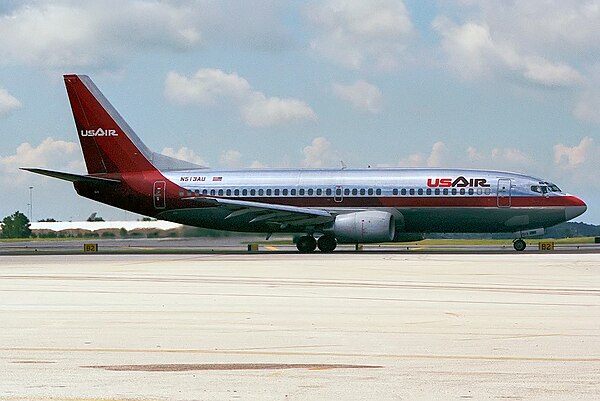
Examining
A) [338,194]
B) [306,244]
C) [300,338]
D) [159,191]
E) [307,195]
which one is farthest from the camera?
[159,191]

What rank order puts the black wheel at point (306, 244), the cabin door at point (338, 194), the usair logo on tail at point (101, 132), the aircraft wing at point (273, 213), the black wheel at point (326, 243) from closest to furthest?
the aircraft wing at point (273, 213), the cabin door at point (338, 194), the black wheel at point (326, 243), the black wheel at point (306, 244), the usair logo on tail at point (101, 132)

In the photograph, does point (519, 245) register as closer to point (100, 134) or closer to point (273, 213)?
point (273, 213)

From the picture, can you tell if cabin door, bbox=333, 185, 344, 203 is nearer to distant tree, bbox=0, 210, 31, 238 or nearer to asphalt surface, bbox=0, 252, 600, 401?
asphalt surface, bbox=0, 252, 600, 401

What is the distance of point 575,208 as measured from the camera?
157 feet

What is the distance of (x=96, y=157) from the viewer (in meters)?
53.3

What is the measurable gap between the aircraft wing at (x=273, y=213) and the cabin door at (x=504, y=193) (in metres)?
8.13

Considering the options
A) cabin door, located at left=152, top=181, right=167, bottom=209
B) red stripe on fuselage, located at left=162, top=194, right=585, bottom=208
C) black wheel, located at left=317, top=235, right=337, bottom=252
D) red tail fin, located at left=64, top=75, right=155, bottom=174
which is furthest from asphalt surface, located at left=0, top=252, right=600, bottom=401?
red tail fin, located at left=64, top=75, right=155, bottom=174

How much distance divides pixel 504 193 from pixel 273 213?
37.0 feet

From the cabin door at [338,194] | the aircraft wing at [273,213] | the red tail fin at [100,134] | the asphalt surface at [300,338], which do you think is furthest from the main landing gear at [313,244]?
the asphalt surface at [300,338]

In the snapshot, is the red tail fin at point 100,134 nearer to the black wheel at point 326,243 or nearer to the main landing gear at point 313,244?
the main landing gear at point 313,244

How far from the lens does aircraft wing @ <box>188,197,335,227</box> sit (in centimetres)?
4828

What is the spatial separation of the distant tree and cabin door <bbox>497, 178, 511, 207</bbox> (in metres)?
38.7

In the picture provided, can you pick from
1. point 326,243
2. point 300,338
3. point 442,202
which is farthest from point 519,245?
point 300,338

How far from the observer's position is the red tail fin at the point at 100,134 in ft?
174
